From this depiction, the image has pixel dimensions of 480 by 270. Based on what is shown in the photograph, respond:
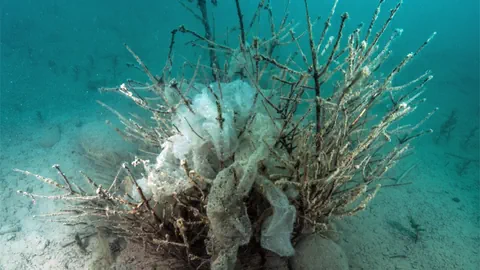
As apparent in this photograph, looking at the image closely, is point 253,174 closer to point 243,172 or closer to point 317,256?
point 243,172

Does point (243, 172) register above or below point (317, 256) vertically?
above

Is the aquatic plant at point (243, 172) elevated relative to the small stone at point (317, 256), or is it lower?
elevated

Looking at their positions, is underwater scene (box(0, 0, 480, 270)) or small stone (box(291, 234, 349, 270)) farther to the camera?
small stone (box(291, 234, 349, 270))

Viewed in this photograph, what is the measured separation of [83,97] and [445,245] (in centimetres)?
1047

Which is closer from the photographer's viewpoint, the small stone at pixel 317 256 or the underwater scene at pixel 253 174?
the underwater scene at pixel 253 174

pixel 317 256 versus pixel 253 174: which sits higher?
pixel 253 174

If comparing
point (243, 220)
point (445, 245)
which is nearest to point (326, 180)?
point (243, 220)

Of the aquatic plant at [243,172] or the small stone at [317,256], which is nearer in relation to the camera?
the aquatic plant at [243,172]

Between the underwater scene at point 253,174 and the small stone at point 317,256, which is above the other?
the underwater scene at point 253,174

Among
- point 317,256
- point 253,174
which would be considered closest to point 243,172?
point 253,174

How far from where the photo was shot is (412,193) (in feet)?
11.0

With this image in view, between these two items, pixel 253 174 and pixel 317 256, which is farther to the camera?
pixel 317 256

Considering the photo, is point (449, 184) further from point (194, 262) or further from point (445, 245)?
point (194, 262)

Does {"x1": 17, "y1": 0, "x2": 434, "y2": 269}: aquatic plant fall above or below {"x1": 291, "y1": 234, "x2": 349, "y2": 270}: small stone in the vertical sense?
above
